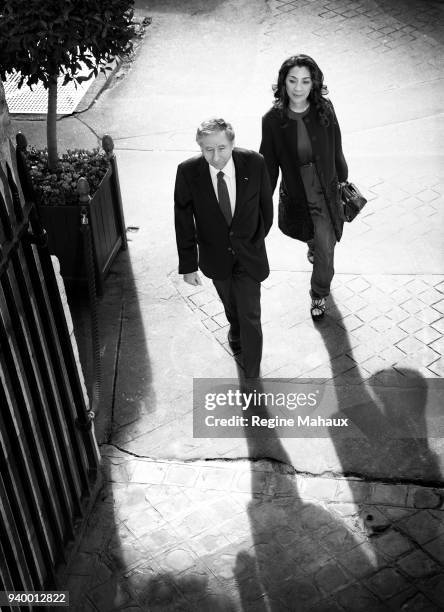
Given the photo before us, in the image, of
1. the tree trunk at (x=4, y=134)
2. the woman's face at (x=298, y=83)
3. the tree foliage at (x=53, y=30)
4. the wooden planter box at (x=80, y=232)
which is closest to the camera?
the tree trunk at (x=4, y=134)

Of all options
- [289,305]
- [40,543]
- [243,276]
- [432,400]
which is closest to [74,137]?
[289,305]

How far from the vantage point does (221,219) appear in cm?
582

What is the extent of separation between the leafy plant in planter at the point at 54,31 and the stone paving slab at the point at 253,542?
9.91 ft

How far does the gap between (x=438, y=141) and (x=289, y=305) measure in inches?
125

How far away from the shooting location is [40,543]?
4699 mm

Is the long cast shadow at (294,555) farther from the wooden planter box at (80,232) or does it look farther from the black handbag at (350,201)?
the wooden planter box at (80,232)

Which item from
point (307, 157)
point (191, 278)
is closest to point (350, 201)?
point (307, 157)

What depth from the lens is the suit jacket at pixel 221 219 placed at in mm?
5699

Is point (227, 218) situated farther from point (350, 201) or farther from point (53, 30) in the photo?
point (53, 30)

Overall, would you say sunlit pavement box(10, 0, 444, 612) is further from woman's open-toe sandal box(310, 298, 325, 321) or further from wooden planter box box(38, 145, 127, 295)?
wooden planter box box(38, 145, 127, 295)

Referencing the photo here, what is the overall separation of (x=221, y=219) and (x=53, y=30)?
2.02m

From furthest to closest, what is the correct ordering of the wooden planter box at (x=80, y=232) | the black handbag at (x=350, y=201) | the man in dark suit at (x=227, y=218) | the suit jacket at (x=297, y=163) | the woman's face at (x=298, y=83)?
the wooden planter box at (x=80, y=232)
the black handbag at (x=350, y=201)
the suit jacket at (x=297, y=163)
the woman's face at (x=298, y=83)
the man in dark suit at (x=227, y=218)

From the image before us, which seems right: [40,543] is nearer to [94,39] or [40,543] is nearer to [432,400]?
[432,400]

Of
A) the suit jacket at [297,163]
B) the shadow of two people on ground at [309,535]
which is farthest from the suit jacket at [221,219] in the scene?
the shadow of two people on ground at [309,535]
